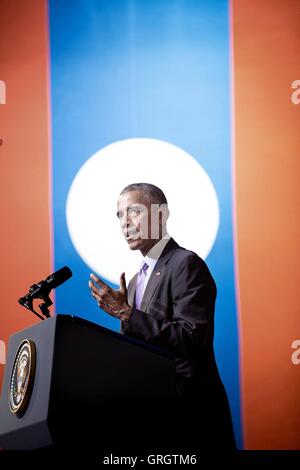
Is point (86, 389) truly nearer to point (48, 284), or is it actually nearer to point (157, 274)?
point (48, 284)

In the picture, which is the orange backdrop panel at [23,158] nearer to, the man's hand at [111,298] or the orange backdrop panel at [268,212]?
the orange backdrop panel at [268,212]

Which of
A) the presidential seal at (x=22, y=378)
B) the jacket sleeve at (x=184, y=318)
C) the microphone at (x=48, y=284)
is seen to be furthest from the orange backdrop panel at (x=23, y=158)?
the presidential seal at (x=22, y=378)

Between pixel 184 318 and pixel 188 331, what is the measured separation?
0.34 ft

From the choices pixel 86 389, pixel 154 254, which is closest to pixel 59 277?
pixel 86 389

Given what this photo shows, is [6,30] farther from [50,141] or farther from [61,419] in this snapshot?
[61,419]

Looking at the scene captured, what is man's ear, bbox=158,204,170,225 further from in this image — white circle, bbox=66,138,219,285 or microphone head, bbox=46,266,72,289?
microphone head, bbox=46,266,72,289

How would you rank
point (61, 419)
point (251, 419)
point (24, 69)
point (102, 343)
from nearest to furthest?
point (61, 419)
point (102, 343)
point (251, 419)
point (24, 69)

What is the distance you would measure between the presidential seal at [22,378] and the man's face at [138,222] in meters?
0.93

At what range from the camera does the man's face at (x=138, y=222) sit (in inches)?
105

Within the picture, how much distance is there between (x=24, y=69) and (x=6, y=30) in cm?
31

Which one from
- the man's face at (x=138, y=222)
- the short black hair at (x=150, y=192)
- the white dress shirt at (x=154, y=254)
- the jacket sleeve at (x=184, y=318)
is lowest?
the jacket sleeve at (x=184, y=318)

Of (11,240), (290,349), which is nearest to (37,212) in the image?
(11,240)

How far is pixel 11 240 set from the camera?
357 cm

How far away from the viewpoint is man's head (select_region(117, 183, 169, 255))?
268 cm
